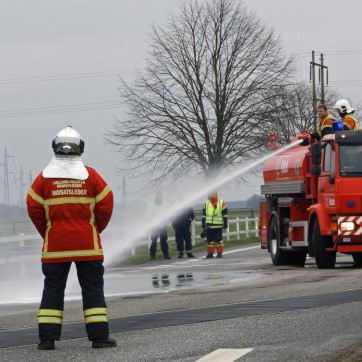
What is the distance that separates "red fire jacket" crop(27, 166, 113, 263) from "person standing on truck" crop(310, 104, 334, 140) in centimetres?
1139

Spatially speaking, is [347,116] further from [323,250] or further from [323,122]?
[323,250]

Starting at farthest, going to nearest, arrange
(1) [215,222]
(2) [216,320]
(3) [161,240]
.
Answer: (3) [161,240], (1) [215,222], (2) [216,320]

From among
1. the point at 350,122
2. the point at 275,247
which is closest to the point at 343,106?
the point at 350,122

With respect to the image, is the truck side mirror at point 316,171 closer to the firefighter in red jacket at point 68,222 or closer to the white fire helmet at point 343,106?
the white fire helmet at point 343,106

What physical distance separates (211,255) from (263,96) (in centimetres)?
1950

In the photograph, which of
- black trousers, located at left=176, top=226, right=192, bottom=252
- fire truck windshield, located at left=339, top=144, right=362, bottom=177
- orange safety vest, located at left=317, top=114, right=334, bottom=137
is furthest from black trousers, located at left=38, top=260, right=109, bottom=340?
black trousers, located at left=176, top=226, right=192, bottom=252

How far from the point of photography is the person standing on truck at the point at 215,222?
96.1 feet

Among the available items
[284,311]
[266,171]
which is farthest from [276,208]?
[284,311]

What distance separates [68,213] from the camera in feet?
30.5

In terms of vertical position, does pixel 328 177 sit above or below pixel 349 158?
below

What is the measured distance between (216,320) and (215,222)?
18.5 meters

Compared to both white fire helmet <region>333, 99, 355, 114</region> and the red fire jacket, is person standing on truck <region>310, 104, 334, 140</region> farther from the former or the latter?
the red fire jacket

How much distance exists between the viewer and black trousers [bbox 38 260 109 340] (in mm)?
9164

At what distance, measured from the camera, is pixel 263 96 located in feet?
157
